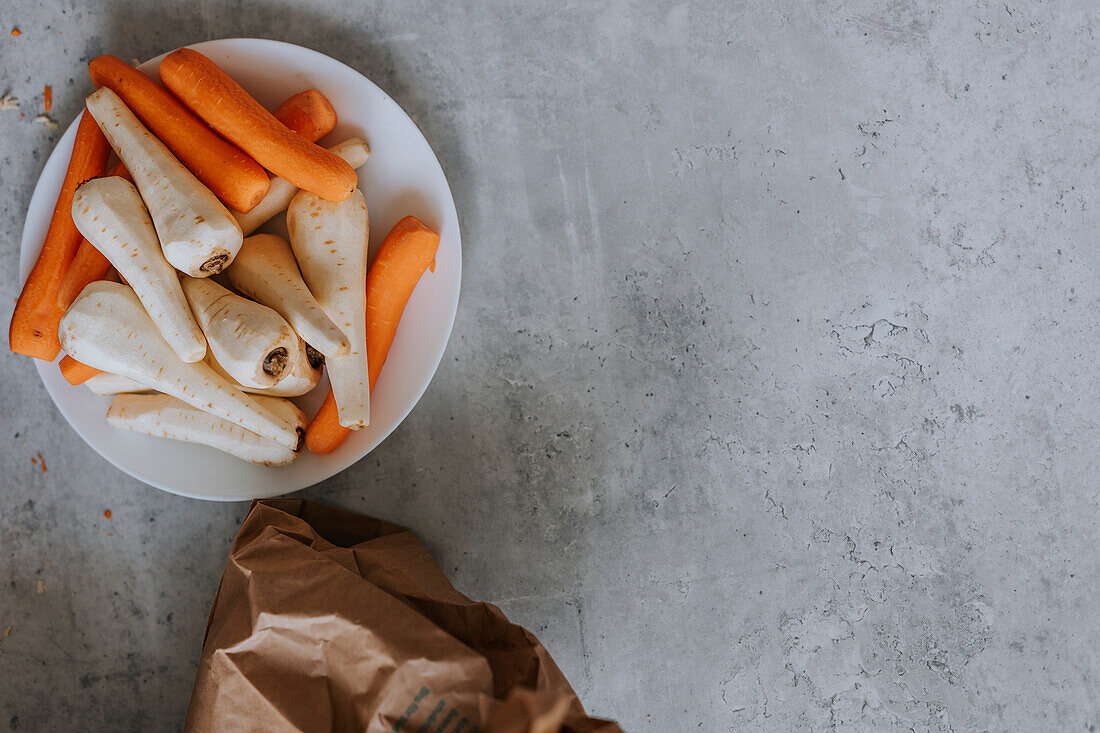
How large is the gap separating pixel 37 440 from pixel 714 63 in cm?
101

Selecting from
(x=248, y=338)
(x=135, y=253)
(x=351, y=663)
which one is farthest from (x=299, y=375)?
(x=351, y=663)

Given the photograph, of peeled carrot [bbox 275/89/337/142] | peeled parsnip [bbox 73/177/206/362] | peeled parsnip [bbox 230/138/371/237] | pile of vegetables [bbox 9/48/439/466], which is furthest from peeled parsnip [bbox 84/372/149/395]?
peeled carrot [bbox 275/89/337/142]

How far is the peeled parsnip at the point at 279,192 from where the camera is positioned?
2.52 feet

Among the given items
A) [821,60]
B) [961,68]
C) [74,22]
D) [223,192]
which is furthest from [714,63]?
[74,22]

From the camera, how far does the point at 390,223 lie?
801mm

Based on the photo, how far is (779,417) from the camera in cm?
89

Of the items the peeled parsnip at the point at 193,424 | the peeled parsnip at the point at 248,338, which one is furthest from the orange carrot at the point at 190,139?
the peeled parsnip at the point at 193,424

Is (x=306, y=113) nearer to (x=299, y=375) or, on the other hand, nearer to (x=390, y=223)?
(x=390, y=223)

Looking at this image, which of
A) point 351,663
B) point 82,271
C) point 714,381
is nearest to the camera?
point 351,663

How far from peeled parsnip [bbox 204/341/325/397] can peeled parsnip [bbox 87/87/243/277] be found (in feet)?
0.38

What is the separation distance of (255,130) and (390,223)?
0.17 meters

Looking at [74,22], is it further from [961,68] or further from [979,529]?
[979,529]

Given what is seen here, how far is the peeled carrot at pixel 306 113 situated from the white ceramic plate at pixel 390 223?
0.03m

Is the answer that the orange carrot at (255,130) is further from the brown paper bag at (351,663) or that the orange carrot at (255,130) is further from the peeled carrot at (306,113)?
the brown paper bag at (351,663)
